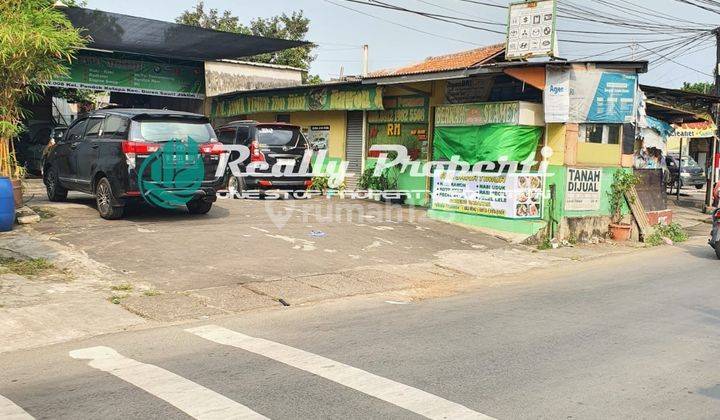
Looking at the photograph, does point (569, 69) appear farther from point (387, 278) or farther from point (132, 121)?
point (132, 121)

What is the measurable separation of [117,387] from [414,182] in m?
13.1

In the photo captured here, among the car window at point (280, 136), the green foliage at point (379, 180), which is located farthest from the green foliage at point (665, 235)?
the car window at point (280, 136)

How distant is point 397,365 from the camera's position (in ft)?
18.1

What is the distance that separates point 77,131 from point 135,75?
14.3 m

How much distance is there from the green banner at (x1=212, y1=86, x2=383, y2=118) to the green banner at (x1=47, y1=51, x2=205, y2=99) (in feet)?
9.39

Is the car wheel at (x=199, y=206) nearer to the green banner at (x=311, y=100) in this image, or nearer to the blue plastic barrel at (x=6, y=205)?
the blue plastic barrel at (x=6, y=205)

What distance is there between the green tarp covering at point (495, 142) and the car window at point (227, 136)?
5.77 metres

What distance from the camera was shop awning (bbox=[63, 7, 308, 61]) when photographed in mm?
19938

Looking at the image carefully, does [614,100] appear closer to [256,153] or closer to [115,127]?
[256,153]

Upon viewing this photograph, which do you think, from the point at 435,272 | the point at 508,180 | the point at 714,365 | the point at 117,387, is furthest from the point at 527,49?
the point at 117,387

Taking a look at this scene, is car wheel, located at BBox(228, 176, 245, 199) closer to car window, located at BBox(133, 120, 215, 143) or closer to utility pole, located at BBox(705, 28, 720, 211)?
car window, located at BBox(133, 120, 215, 143)

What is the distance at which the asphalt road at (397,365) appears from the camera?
4559 mm

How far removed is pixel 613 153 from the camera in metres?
15.5

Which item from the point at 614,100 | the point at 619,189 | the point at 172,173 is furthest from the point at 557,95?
the point at 172,173
